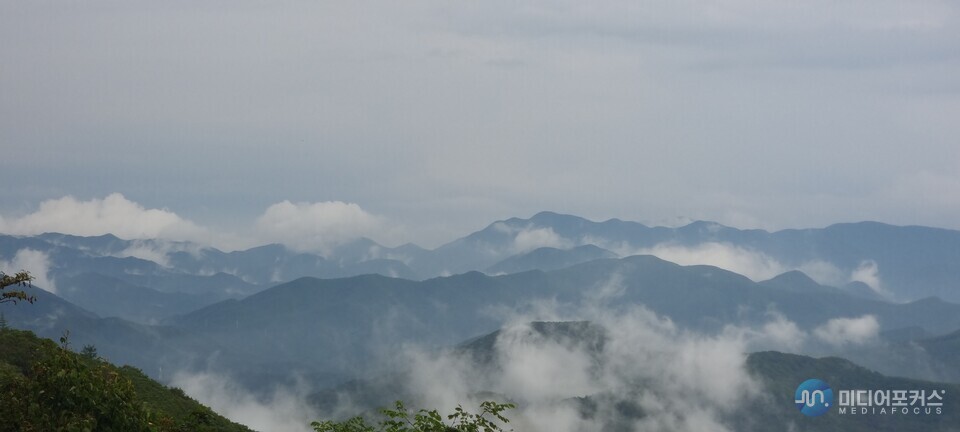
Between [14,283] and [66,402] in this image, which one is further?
[14,283]

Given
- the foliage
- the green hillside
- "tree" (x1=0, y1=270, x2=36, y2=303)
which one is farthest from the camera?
"tree" (x1=0, y1=270, x2=36, y2=303)

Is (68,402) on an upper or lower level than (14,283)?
lower

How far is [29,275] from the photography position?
30969 millimetres

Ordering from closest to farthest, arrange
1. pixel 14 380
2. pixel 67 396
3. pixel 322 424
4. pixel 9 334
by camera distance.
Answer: pixel 67 396
pixel 14 380
pixel 322 424
pixel 9 334

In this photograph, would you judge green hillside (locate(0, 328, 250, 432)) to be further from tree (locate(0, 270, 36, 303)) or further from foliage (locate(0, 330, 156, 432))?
tree (locate(0, 270, 36, 303))

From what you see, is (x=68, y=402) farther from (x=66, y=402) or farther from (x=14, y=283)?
(x=14, y=283)

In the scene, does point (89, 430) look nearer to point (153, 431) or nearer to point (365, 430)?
point (153, 431)

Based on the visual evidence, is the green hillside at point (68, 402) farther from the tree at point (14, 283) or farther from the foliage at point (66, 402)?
the tree at point (14, 283)

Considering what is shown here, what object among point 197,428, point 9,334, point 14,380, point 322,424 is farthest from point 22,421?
point 9,334

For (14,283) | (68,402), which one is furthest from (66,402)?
(14,283)

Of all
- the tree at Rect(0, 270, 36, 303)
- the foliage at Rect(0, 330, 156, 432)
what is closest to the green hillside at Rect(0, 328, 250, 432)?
the foliage at Rect(0, 330, 156, 432)

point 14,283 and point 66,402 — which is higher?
point 14,283

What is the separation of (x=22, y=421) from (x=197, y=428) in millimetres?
7009

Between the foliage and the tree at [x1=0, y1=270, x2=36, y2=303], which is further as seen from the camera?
the tree at [x1=0, y1=270, x2=36, y2=303]
